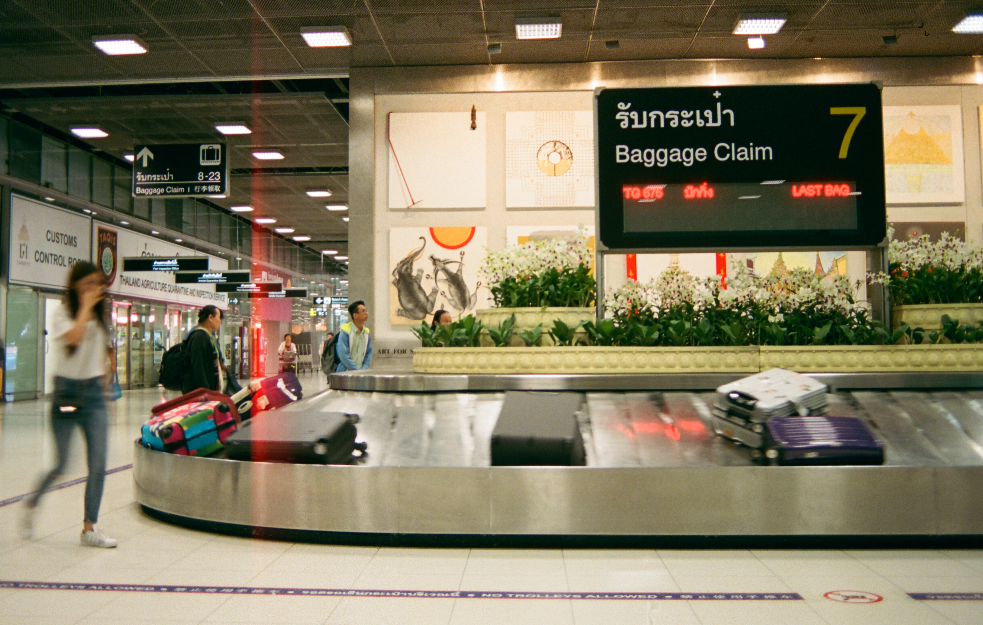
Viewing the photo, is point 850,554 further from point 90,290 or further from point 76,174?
point 76,174

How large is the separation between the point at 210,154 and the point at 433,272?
448cm

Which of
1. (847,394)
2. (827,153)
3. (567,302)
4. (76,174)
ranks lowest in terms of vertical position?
(847,394)

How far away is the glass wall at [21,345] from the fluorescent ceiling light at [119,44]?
750 centimetres

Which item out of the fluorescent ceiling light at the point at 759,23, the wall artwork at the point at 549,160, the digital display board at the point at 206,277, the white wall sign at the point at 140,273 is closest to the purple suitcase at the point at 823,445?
the fluorescent ceiling light at the point at 759,23

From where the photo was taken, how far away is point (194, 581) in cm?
355

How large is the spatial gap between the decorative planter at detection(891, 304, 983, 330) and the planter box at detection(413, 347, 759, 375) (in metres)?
1.40

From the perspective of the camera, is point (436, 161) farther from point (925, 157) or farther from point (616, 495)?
point (616, 495)

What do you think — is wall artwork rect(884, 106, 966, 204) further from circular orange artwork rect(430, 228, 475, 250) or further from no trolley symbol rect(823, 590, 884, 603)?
no trolley symbol rect(823, 590, 884, 603)

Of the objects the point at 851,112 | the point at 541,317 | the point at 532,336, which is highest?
the point at 851,112

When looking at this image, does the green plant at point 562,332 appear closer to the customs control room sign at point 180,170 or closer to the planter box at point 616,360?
the planter box at point 616,360

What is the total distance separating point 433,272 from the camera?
1080cm

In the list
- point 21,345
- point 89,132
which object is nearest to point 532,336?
point 89,132

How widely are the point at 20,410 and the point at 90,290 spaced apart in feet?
37.3

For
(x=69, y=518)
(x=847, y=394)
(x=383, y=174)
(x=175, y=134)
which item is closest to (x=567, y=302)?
(x=847, y=394)
